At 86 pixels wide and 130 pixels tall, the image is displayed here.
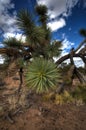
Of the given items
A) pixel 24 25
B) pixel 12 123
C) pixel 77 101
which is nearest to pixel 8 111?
pixel 12 123

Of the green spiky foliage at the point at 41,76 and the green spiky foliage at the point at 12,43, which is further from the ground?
the green spiky foliage at the point at 12,43

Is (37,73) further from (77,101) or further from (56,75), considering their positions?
(77,101)

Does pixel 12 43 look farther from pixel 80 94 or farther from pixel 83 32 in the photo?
pixel 83 32

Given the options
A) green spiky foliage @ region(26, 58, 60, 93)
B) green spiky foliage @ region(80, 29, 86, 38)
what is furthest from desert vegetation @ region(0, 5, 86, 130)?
green spiky foliage @ region(80, 29, 86, 38)

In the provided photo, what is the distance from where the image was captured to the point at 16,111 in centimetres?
493

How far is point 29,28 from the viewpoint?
227 inches

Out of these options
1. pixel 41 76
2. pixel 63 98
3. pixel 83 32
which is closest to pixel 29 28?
pixel 41 76

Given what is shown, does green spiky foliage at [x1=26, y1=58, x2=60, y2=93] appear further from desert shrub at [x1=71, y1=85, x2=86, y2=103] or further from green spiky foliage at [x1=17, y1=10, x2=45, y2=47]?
desert shrub at [x1=71, y1=85, x2=86, y2=103]

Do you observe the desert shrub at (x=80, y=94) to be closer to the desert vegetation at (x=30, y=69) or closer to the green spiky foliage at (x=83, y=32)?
the desert vegetation at (x=30, y=69)

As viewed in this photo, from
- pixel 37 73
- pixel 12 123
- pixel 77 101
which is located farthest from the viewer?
pixel 77 101

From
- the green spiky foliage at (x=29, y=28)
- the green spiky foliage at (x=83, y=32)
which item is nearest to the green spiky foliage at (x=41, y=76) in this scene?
the green spiky foliage at (x=29, y=28)

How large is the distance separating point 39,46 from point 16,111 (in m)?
2.66

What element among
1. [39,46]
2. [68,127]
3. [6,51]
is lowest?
[68,127]

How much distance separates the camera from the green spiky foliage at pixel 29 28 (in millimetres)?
5767
